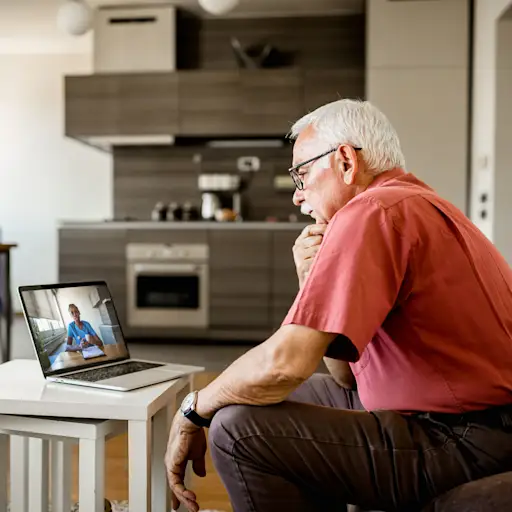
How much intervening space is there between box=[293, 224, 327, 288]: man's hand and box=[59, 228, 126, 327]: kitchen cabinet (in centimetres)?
396

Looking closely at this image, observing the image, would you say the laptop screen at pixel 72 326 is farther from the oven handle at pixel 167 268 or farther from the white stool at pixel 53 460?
the oven handle at pixel 167 268

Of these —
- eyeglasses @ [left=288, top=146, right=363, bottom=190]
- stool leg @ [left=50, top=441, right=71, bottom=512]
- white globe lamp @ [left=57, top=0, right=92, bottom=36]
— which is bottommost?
stool leg @ [left=50, top=441, right=71, bottom=512]

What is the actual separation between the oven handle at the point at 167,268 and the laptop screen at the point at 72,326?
3.52 m

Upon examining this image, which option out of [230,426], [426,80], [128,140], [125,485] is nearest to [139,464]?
[230,426]

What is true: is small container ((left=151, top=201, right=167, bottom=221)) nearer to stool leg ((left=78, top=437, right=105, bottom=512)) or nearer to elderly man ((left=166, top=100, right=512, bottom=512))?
stool leg ((left=78, top=437, right=105, bottom=512))

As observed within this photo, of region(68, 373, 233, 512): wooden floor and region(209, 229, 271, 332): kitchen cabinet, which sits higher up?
region(209, 229, 271, 332): kitchen cabinet

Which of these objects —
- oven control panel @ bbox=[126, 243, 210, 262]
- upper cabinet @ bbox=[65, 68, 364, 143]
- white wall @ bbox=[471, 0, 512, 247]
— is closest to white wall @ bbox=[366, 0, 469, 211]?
white wall @ bbox=[471, 0, 512, 247]

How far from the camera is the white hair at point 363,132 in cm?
131

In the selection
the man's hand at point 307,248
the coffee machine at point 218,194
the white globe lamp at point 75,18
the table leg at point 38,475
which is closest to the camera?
the man's hand at point 307,248

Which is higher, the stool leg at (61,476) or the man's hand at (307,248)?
the man's hand at (307,248)

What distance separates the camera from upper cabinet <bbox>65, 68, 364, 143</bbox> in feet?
17.5

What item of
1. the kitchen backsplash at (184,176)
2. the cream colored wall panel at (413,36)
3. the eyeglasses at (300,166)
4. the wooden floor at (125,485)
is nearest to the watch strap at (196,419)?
the eyeglasses at (300,166)

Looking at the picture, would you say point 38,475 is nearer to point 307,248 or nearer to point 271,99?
Answer: point 307,248

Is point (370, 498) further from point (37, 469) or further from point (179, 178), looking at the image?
point (179, 178)
